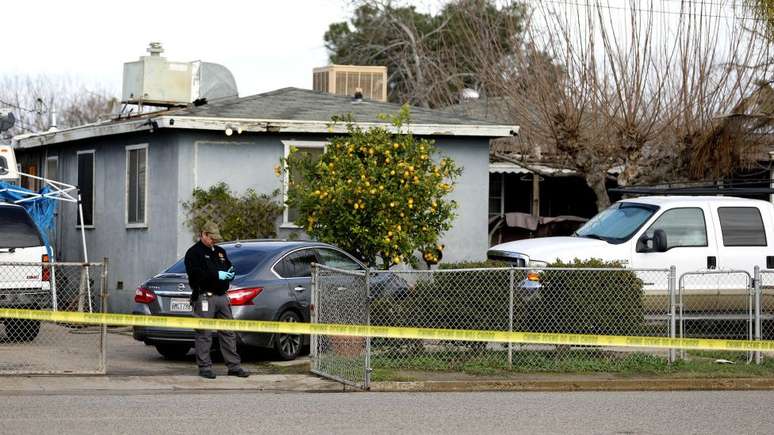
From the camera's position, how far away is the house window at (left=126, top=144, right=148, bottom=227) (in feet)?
70.3

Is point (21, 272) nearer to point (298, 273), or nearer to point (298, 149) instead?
point (298, 273)

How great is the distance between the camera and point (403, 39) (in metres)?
46.0

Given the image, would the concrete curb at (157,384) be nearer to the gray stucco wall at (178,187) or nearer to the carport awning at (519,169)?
the gray stucco wall at (178,187)

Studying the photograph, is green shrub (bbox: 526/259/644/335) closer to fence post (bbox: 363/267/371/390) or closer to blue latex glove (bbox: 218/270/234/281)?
fence post (bbox: 363/267/371/390)

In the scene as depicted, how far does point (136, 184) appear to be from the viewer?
21828 millimetres

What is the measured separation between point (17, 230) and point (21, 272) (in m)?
1.41

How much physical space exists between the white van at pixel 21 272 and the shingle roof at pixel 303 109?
3.72 metres

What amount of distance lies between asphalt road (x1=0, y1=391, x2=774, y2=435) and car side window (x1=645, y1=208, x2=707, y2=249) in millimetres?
4299

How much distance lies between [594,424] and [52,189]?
52.2ft

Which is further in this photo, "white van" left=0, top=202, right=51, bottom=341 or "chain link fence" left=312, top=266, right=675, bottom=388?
"white van" left=0, top=202, right=51, bottom=341

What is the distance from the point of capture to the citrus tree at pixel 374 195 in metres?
18.5

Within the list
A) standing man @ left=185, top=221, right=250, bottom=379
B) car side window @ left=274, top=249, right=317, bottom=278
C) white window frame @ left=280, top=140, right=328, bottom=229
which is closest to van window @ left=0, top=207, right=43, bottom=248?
car side window @ left=274, top=249, right=317, bottom=278

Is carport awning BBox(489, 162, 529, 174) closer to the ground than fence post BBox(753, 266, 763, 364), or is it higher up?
higher up

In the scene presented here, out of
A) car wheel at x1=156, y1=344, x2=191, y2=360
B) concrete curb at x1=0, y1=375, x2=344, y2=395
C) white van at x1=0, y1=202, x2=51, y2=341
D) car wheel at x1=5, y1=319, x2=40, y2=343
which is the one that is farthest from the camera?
car wheel at x1=156, y1=344, x2=191, y2=360
